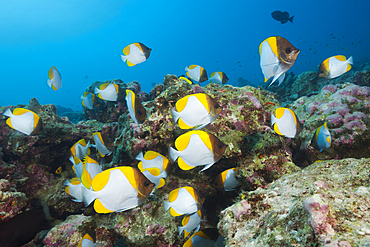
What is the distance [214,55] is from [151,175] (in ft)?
465

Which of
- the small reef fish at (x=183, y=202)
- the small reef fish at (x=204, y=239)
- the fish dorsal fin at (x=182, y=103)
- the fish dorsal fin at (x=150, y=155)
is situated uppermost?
the fish dorsal fin at (x=182, y=103)

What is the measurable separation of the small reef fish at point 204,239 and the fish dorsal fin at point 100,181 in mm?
1389

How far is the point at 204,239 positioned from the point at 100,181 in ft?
5.12

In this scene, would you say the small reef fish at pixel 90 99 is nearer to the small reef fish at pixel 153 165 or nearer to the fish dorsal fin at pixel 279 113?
the small reef fish at pixel 153 165

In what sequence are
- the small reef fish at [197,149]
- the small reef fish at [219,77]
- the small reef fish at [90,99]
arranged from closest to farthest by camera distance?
1. the small reef fish at [197,149]
2. the small reef fish at [90,99]
3. the small reef fish at [219,77]

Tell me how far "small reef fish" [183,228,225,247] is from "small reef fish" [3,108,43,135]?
3.50m

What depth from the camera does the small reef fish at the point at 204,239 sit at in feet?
6.84

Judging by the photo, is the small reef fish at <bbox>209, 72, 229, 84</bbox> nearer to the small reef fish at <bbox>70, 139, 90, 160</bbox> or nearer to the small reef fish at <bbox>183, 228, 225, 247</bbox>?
the small reef fish at <bbox>70, 139, 90, 160</bbox>

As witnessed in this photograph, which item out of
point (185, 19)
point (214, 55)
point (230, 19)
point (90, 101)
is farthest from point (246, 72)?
point (90, 101)

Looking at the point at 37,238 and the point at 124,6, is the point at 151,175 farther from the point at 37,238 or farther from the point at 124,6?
the point at 124,6

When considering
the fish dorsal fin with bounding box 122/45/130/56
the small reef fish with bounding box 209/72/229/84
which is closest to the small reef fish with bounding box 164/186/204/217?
the fish dorsal fin with bounding box 122/45/130/56

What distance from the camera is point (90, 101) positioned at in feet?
17.9

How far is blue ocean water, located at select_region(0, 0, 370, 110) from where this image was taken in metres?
96.6

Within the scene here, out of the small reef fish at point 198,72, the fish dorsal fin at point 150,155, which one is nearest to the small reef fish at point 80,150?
the fish dorsal fin at point 150,155
